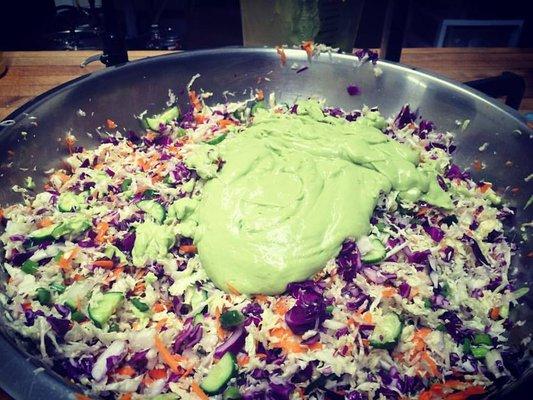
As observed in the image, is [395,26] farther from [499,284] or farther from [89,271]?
[89,271]

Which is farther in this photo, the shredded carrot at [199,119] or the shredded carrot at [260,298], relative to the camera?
the shredded carrot at [199,119]

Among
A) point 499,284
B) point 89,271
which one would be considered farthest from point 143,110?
point 499,284

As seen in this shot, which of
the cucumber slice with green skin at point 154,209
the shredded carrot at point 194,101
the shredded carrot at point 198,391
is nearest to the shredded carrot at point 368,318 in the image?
the shredded carrot at point 198,391

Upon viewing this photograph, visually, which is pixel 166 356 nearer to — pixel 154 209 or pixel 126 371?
pixel 126 371

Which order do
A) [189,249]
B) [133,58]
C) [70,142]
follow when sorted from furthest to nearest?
1. [133,58]
2. [70,142]
3. [189,249]

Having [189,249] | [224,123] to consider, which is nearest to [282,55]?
[224,123]

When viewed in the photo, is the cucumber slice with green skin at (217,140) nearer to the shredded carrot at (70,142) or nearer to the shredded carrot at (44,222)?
the shredded carrot at (70,142)
